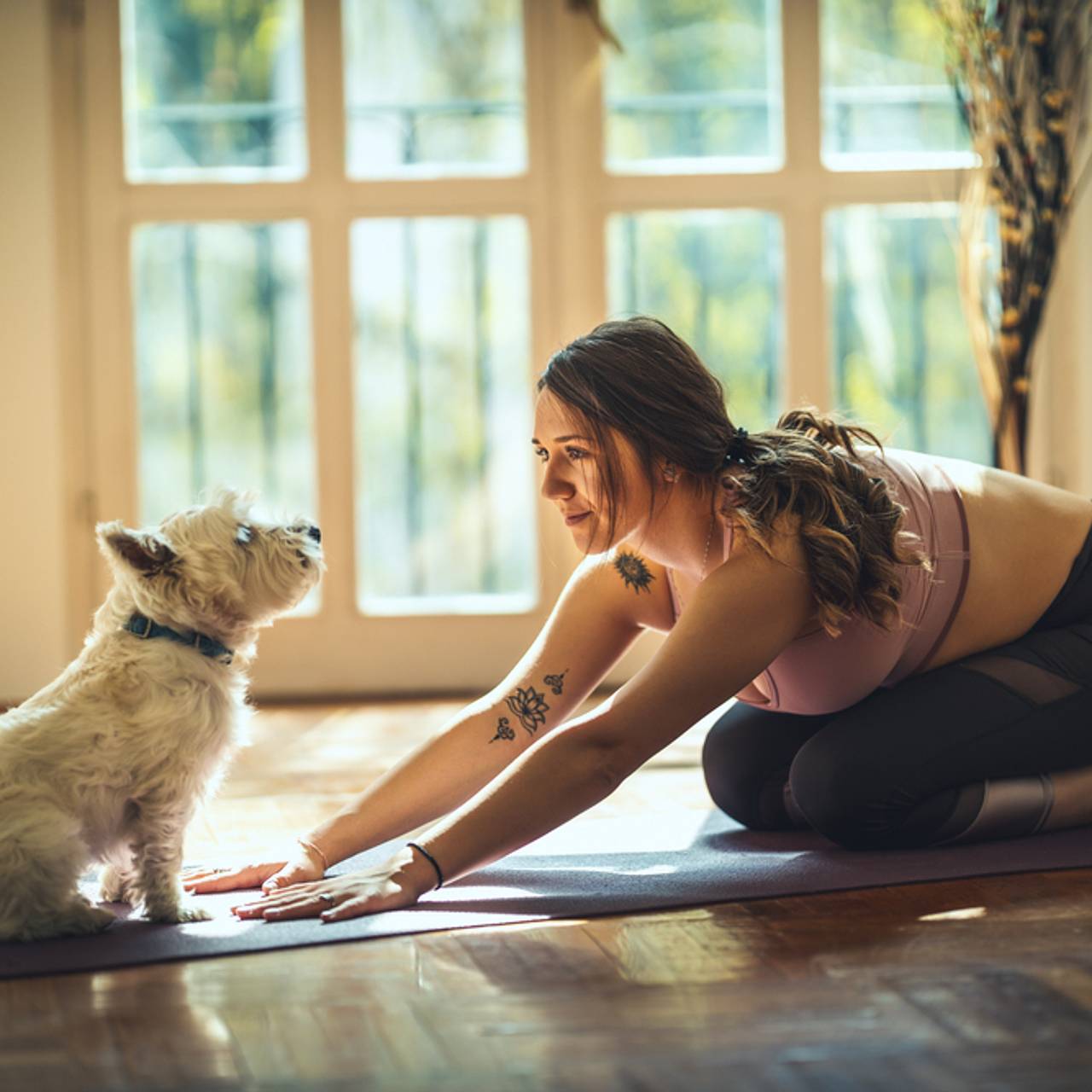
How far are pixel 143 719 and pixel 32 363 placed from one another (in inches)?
110

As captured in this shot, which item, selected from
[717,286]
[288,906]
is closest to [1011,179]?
[717,286]

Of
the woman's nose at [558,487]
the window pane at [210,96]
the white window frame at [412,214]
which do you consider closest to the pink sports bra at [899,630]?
the woman's nose at [558,487]

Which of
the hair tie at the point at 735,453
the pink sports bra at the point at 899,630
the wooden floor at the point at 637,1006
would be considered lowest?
the wooden floor at the point at 637,1006

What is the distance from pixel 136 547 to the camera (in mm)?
1919

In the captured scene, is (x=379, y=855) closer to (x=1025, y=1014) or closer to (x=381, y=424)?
(x=1025, y=1014)

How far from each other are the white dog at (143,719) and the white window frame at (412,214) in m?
2.54

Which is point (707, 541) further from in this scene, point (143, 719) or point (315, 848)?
point (143, 719)

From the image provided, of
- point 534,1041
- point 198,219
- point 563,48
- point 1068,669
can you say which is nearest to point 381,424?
point 198,219

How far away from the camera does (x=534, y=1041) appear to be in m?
1.50

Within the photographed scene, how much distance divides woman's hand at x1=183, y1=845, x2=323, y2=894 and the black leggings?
2.45 ft

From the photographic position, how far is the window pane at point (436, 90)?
4574 millimetres

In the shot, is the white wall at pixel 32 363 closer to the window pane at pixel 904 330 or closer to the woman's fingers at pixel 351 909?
the window pane at pixel 904 330

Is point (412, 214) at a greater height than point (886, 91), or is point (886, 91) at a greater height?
point (886, 91)

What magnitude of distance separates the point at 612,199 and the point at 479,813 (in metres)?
3.03
